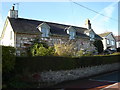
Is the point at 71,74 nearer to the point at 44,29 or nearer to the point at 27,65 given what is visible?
the point at 27,65

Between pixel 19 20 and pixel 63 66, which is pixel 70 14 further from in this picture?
pixel 19 20

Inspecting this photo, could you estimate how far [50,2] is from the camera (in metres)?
9.96

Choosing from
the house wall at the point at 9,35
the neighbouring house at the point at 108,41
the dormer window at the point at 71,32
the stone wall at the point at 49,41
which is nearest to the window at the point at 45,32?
the stone wall at the point at 49,41

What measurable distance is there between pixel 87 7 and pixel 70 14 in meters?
1.93

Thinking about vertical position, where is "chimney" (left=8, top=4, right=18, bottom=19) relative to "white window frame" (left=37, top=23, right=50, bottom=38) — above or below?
above

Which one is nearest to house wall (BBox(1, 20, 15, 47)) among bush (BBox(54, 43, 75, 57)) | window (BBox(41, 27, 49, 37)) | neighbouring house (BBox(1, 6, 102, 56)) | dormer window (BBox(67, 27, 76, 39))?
neighbouring house (BBox(1, 6, 102, 56))

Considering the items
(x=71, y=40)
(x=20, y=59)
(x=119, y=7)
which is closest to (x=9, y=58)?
(x=20, y=59)

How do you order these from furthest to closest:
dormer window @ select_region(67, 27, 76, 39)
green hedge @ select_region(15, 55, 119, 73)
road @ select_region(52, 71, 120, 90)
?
dormer window @ select_region(67, 27, 76, 39) → green hedge @ select_region(15, 55, 119, 73) → road @ select_region(52, 71, 120, 90)

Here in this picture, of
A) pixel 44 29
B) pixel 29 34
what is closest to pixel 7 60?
pixel 29 34

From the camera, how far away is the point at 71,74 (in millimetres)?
11531

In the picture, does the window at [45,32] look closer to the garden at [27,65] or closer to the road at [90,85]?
the garden at [27,65]

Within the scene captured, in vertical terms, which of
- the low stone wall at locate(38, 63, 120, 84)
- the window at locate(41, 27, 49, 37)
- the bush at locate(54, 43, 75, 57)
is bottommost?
the low stone wall at locate(38, 63, 120, 84)

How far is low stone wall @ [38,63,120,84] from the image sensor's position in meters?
9.93

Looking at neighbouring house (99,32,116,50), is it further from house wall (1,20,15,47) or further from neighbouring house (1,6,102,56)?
house wall (1,20,15,47)
